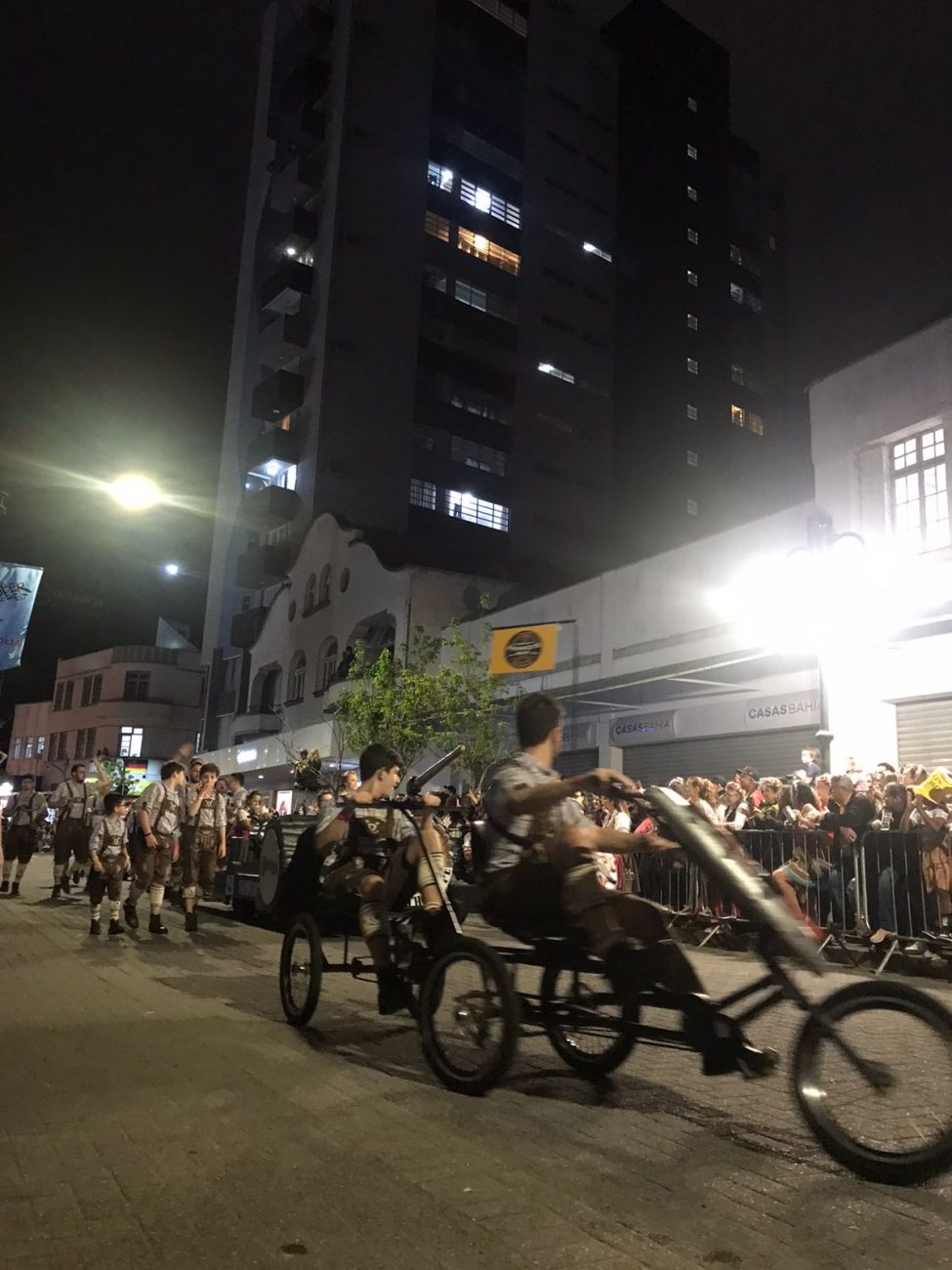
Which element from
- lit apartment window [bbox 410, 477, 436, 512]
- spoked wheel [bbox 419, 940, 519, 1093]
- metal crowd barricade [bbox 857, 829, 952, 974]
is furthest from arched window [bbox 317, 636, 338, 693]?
spoked wheel [bbox 419, 940, 519, 1093]

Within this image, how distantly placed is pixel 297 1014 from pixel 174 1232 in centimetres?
335

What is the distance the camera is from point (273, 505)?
4866cm

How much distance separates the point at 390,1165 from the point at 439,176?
58380 mm

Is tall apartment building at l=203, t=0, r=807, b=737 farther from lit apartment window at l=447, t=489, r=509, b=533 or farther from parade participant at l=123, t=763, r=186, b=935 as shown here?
parade participant at l=123, t=763, r=186, b=935

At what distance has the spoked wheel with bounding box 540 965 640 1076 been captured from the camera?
4.49 m

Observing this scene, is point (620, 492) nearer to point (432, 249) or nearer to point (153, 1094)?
point (432, 249)

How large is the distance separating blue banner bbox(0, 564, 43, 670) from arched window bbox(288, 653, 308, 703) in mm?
21803

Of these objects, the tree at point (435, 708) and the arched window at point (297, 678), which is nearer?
the tree at point (435, 708)

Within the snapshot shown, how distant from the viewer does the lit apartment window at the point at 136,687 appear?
61156 mm

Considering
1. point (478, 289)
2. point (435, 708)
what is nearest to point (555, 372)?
point (478, 289)

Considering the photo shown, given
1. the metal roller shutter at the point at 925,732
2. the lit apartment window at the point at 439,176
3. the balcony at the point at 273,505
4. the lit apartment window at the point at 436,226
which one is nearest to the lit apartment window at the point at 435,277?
the lit apartment window at the point at 436,226

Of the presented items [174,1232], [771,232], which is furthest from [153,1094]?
[771,232]

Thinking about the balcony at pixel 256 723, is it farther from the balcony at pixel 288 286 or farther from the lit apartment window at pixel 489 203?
the lit apartment window at pixel 489 203

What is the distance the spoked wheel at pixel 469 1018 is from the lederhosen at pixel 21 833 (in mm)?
14096
